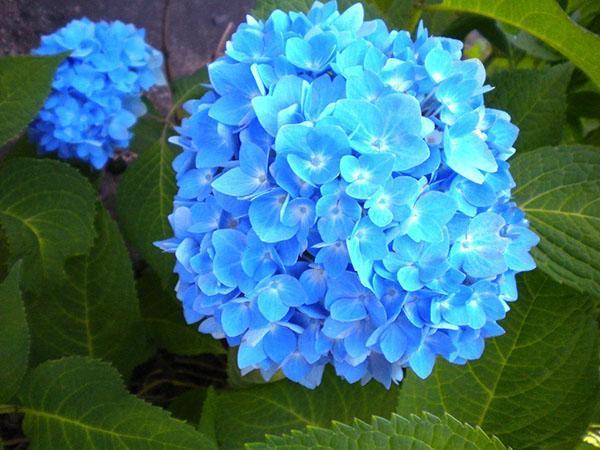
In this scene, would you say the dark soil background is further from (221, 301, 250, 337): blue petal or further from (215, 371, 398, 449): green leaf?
(221, 301, 250, 337): blue petal

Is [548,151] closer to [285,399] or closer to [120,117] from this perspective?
[285,399]

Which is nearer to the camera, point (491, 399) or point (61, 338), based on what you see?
point (491, 399)

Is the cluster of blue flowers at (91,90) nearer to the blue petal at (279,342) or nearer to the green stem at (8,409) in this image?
the green stem at (8,409)

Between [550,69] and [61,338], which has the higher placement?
[550,69]

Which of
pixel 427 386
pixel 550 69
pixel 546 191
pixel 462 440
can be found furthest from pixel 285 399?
pixel 550 69

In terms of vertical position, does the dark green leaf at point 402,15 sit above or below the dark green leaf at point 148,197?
above

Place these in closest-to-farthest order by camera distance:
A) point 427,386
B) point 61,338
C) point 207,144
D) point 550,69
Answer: point 207,144 → point 427,386 → point 550,69 → point 61,338

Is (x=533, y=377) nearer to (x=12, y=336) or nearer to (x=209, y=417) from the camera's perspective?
(x=209, y=417)

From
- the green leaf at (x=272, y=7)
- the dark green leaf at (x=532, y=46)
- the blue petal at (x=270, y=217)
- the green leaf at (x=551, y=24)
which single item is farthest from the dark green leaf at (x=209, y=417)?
the dark green leaf at (x=532, y=46)
